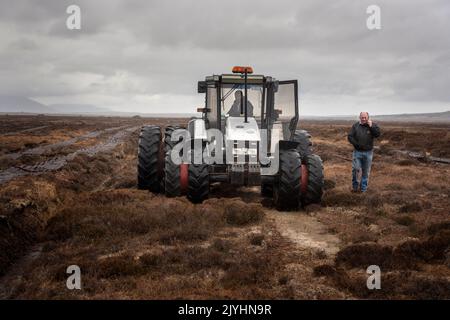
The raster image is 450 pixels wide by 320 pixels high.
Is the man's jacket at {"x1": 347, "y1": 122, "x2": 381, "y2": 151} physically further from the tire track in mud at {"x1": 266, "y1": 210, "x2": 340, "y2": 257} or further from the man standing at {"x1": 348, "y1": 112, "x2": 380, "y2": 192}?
the tire track in mud at {"x1": 266, "y1": 210, "x2": 340, "y2": 257}

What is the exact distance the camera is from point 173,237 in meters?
8.05

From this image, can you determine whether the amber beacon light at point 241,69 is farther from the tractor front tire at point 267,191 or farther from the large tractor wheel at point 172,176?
the tractor front tire at point 267,191

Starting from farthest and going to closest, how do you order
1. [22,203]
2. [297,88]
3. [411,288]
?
[297,88] < [22,203] < [411,288]

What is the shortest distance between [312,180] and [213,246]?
406 centimetres

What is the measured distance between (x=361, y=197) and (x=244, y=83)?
4.41 m

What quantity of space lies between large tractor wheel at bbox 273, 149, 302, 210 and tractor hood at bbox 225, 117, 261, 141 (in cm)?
83

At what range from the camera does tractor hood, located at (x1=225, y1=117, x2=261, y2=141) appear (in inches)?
412

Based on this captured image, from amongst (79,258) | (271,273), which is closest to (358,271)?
(271,273)

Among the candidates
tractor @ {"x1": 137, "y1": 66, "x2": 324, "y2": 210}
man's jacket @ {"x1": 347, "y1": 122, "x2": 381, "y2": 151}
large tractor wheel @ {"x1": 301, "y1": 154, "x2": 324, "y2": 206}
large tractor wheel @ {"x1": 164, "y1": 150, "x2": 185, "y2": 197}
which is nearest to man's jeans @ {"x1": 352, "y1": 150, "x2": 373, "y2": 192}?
man's jacket @ {"x1": 347, "y1": 122, "x2": 381, "y2": 151}

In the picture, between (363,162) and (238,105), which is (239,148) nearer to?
(238,105)

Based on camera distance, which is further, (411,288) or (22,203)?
(22,203)

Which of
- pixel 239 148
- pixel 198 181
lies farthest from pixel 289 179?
pixel 198 181
